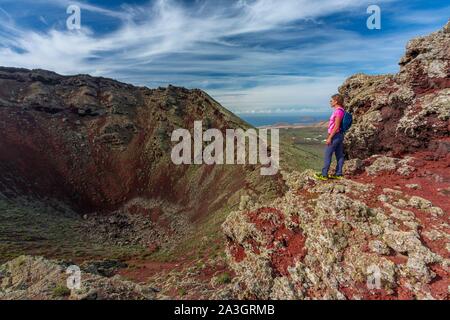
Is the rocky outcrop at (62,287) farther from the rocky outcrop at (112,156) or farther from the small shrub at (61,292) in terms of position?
the rocky outcrop at (112,156)

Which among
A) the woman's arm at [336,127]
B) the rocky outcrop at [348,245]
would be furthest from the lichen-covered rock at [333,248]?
the woman's arm at [336,127]

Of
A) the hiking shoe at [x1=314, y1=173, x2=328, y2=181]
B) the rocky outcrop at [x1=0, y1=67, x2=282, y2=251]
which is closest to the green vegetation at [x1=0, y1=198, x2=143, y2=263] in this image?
the rocky outcrop at [x1=0, y1=67, x2=282, y2=251]

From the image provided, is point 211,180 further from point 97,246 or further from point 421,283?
point 421,283

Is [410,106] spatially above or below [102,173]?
above

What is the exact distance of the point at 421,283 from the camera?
9750 mm

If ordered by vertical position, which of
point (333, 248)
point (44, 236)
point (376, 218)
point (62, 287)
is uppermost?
point (376, 218)

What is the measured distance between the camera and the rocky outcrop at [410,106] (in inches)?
631

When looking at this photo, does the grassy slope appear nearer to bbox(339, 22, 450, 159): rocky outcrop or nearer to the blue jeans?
bbox(339, 22, 450, 159): rocky outcrop

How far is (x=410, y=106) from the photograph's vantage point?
1722cm

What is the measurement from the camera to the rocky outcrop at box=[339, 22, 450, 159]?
16016mm

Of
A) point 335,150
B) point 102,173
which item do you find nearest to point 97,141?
point 102,173

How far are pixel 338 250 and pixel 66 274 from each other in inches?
513

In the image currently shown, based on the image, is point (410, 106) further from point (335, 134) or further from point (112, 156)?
point (112, 156)
